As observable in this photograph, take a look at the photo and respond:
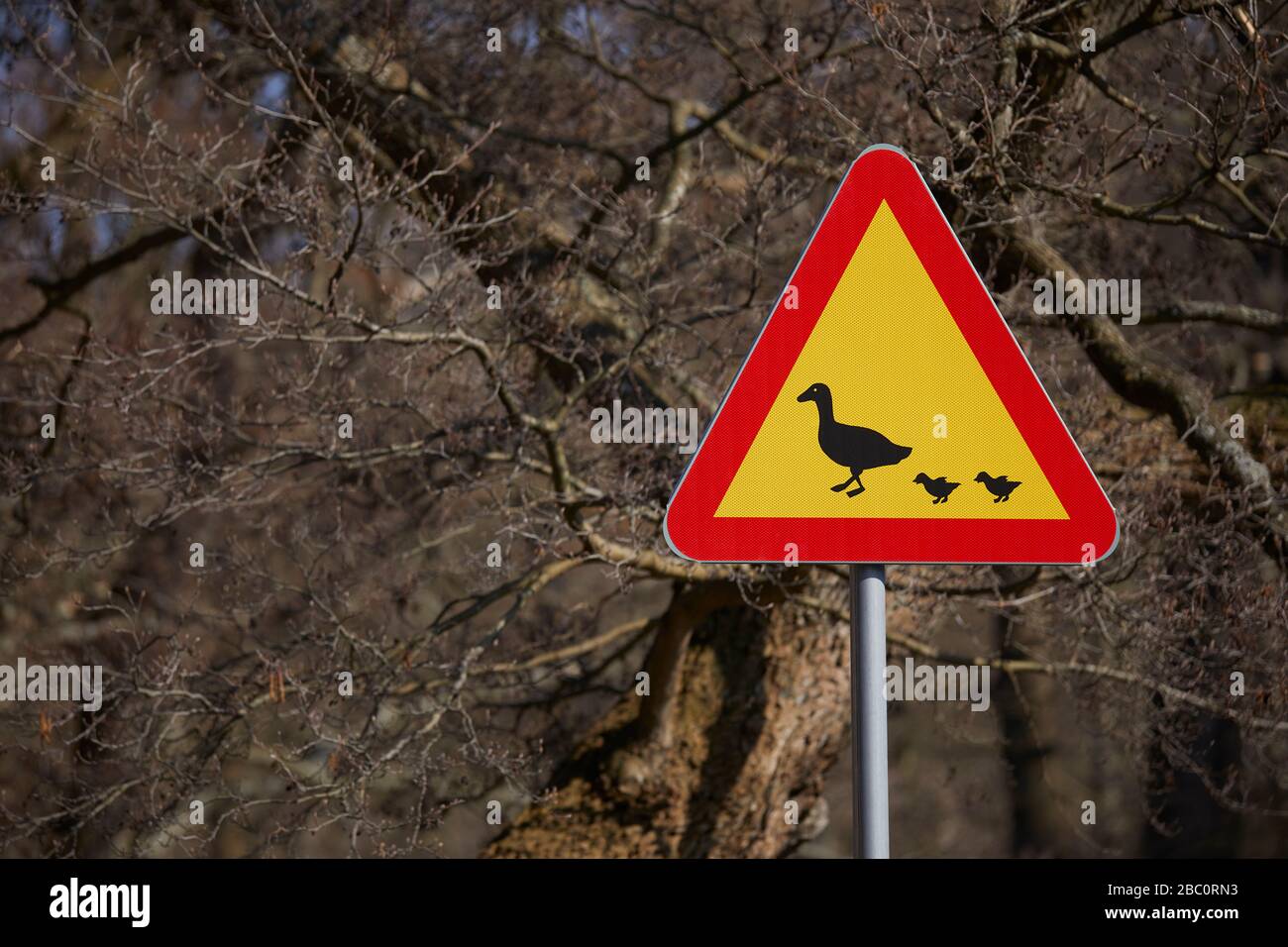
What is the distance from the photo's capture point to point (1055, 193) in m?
4.94

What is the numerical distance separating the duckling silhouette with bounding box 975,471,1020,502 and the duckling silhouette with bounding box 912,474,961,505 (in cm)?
6

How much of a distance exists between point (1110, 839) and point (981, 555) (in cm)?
1148

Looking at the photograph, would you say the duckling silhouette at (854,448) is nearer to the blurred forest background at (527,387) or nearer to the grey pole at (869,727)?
the grey pole at (869,727)

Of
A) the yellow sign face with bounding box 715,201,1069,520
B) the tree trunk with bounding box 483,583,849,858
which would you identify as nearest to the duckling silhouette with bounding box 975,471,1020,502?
the yellow sign face with bounding box 715,201,1069,520

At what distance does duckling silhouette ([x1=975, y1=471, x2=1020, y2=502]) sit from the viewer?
86.2 inches

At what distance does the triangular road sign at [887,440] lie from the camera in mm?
2154

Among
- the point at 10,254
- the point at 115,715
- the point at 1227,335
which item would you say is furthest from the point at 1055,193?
the point at 10,254

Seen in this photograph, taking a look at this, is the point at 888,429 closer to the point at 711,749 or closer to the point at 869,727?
the point at 869,727

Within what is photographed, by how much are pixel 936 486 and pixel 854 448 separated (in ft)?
0.52

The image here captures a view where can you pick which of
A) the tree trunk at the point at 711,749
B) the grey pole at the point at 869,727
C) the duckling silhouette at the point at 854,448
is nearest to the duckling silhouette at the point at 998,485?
the duckling silhouette at the point at 854,448

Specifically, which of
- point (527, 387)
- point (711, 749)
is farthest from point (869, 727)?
point (711, 749)

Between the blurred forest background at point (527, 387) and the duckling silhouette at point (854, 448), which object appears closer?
the duckling silhouette at point (854, 448)

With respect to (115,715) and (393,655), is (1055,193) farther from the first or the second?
(115,715)

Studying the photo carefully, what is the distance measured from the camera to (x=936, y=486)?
2.16m
